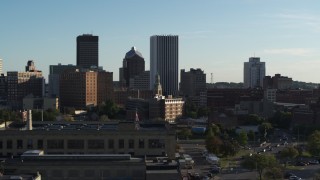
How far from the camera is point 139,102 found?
163125 mm

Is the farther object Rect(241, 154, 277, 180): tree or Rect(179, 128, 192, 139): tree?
Rect(179, 128, 192, 139): tree

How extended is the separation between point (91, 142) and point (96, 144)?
1.81ft

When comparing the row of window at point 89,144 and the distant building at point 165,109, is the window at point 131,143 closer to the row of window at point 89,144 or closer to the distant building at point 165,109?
the row of window at point 89,144

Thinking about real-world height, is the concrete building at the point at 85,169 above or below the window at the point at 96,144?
below

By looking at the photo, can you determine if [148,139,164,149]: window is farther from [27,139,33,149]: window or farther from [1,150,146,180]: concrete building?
[27,139,33,149]: window

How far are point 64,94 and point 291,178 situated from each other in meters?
141

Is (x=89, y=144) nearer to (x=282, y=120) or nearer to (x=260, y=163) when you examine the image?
(x=260, y=163)

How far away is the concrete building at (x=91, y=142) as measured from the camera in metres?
57.4

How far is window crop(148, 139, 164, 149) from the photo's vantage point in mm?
57656

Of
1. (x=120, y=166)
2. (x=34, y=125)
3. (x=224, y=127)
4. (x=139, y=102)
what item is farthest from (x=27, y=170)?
(x=139, y=102)

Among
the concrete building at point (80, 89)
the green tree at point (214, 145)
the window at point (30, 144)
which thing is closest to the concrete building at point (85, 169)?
the window at point (30, 144)

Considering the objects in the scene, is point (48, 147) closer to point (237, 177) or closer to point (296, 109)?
point (237, 177)

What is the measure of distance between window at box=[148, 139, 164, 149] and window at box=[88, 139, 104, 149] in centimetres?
491

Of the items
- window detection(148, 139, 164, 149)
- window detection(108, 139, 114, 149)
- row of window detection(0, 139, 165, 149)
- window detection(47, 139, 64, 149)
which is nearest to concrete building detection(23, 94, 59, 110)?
row of window detection(0, 139, 165, 149)
